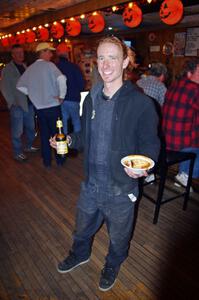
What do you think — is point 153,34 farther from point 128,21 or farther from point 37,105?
point 37,105

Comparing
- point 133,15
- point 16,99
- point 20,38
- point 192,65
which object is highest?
point 133,15

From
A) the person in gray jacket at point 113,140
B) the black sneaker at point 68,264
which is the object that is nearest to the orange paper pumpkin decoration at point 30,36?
the person in gray jacket at point 113,140

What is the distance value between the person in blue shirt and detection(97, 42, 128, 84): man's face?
11.1 feet

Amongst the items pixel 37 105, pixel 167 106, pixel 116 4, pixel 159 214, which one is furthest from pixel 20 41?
pixel 159 214

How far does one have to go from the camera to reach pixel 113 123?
5.63ft

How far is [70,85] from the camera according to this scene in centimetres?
502

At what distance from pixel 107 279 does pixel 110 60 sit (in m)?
1.87

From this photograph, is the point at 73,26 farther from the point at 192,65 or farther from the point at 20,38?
the point at 192,65

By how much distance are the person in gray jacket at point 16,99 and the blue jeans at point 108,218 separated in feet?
10.5

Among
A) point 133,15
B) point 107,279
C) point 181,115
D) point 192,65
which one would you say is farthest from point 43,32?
point 107,279

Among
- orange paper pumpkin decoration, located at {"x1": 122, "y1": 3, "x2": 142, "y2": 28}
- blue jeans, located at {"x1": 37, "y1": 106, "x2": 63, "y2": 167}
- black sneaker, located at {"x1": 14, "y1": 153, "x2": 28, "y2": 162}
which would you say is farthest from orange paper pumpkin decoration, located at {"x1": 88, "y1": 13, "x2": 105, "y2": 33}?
black sneaker, located at {"x1": 14, "y1": 153, "x2": 28, "y2": 162}

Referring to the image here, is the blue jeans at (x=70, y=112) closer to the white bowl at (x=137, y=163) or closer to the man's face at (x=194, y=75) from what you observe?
the man's face at (x=194, y=75)

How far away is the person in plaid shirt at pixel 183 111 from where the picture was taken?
2992mm

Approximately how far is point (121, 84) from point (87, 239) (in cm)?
142
